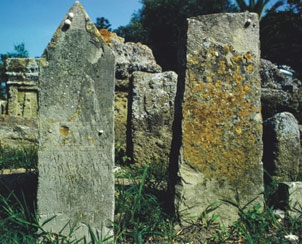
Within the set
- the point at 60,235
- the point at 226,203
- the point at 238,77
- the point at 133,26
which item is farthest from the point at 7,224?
the point at 133,26

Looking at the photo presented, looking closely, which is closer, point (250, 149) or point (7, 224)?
point (7, 224)

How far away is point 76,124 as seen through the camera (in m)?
1.93

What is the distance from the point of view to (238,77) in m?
2.35

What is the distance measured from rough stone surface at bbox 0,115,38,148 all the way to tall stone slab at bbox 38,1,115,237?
275 cm

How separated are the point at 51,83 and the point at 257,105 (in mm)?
1652

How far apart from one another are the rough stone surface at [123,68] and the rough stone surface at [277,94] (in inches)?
72.3

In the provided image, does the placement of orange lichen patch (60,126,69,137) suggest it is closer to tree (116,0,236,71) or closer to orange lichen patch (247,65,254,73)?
A: orange lichen patch (247,65,254,73)

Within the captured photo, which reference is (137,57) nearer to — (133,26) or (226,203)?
(226,203)

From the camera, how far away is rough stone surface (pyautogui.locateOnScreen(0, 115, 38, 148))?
14.4 feet

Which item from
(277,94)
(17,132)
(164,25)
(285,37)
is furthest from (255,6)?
(17,132)

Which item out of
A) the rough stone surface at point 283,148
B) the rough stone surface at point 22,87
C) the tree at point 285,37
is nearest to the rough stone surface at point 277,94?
the rough stone surface at point 283,148

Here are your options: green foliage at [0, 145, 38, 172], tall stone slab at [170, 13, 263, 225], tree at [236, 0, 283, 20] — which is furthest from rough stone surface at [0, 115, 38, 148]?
tree at [236, 0, 283, 20]

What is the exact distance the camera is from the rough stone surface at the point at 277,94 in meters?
4.62

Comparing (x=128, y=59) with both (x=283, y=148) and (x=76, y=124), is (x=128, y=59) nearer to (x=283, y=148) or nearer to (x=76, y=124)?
(x=283, y=148)
